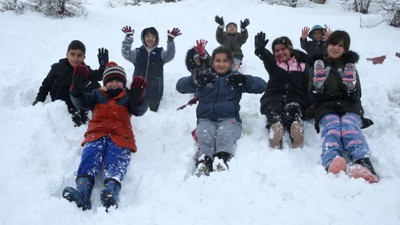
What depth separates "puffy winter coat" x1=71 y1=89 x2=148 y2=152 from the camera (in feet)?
13.4

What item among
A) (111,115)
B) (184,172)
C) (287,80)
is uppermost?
(287,80)

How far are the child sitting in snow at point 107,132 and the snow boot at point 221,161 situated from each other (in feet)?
3.36

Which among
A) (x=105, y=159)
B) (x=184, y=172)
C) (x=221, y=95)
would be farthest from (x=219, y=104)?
(x=105, y=159)

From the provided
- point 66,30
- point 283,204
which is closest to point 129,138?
point 283,204

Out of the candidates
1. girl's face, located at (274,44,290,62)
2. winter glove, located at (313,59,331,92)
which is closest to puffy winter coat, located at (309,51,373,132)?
winter glove, located at (313,59,331,92)

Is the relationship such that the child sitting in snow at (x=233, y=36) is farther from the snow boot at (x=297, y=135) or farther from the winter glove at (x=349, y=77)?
the snow boot at (x=297, y=135)

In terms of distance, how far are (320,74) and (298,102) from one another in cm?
58

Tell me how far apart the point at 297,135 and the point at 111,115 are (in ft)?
7.74

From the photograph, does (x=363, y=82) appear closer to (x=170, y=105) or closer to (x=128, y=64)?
(x=170, y=105)

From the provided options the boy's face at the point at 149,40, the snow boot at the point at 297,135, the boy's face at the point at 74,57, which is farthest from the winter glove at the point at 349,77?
the boy's face at the point at 74,57

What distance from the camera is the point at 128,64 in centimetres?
783

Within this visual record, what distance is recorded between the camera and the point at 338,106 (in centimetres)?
422

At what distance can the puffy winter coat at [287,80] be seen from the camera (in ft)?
15.8

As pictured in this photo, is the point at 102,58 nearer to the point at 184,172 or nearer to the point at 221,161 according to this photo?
the point at 184,172
